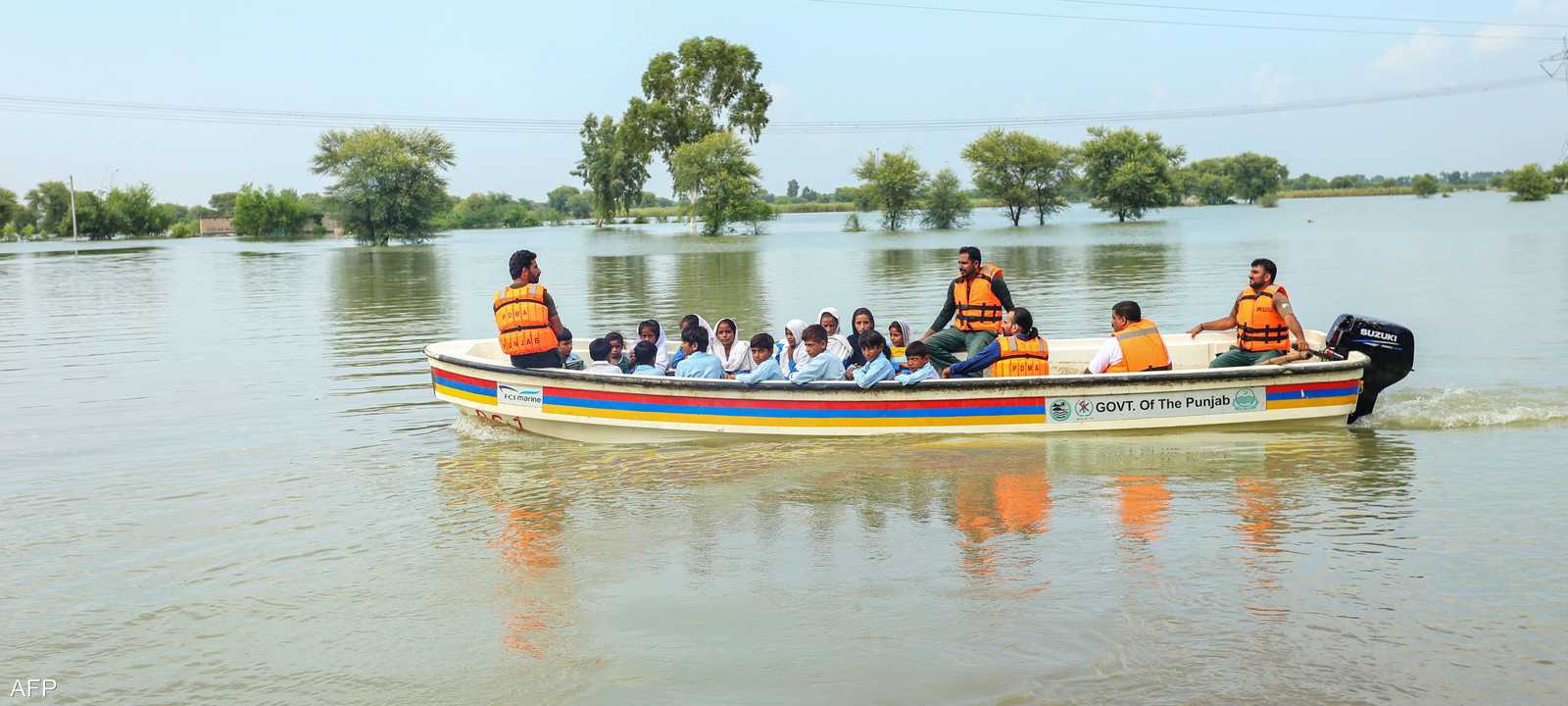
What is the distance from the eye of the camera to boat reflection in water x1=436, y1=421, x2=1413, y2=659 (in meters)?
6.56

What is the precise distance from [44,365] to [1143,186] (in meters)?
69.2

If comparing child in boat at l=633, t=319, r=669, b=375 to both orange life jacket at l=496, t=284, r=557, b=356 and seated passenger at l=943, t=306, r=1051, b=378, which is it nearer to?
orange life jacket at l=496, t=284, r=557, b=356

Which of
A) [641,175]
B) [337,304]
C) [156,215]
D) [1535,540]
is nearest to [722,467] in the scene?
[1535,540]

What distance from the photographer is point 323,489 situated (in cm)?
926

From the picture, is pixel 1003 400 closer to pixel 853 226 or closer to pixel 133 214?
pixel 853 226

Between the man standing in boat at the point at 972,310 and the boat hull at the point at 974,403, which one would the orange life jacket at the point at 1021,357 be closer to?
the boat hull at the point at 974,403

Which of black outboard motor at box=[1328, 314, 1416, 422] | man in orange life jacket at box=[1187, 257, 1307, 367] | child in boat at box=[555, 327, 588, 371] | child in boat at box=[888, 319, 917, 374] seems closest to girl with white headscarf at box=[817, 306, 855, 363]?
child in boat at box=[888, 319, 917, 374]

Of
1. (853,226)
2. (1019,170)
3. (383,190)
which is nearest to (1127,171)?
(1019,170)

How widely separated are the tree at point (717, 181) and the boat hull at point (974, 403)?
59.9 meters

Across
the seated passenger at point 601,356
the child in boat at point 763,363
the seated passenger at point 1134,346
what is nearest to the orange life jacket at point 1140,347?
the seated passenger at point 1134,346

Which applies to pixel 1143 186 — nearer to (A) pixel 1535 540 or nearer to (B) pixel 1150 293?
(B) pixel 1150 293

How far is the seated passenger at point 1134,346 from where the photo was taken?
10148 mm

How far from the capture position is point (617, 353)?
11.8m

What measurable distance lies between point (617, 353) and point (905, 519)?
182 inches
